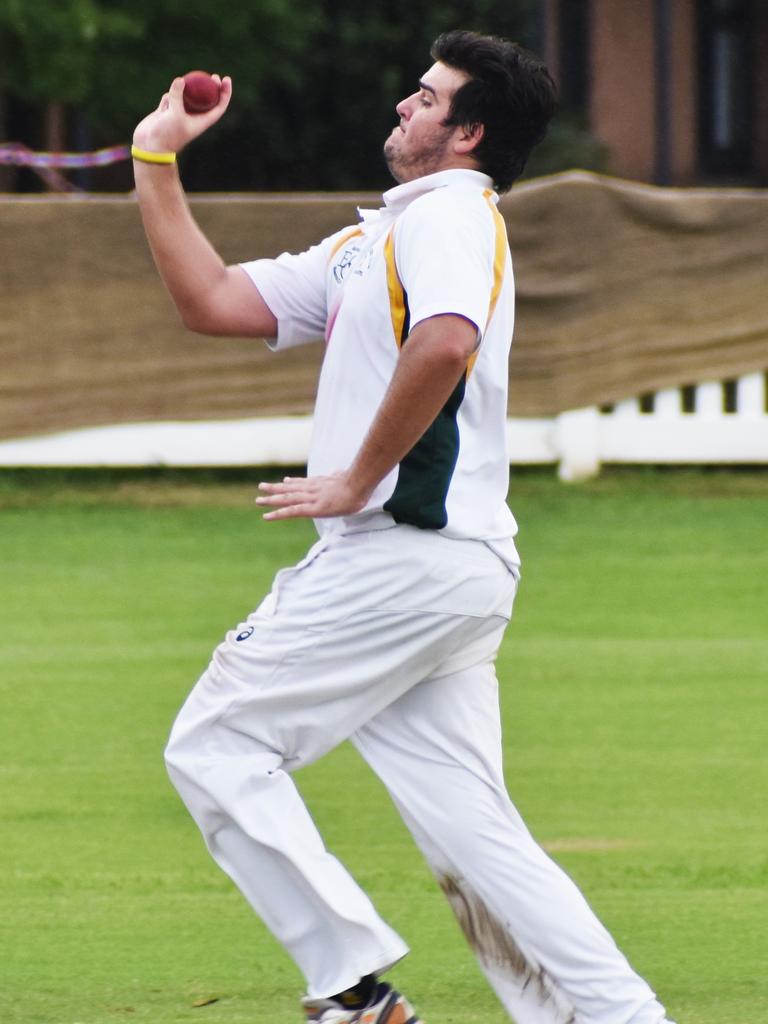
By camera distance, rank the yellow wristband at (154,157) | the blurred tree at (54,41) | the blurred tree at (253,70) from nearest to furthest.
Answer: the yellow wristband at (154,157), the blurred tree at (54,41), the blurred tree at (253,70)

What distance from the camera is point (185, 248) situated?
3750 mm


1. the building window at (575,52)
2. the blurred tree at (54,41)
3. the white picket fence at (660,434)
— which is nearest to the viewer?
the white picket fence at (660,434)

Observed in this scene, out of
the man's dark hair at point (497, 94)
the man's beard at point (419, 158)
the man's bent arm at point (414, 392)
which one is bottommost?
the man's bent arm at point (414, 392)

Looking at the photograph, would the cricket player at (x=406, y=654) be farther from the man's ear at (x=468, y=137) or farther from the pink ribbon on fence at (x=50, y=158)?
the pink ribbon on fence at (x=50, y=158)

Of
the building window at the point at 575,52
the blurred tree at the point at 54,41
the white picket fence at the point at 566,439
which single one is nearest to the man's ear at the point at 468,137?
the white picket fence at the point at 566,439

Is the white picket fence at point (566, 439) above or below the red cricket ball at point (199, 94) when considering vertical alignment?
below

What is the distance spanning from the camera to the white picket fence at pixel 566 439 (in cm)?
1184

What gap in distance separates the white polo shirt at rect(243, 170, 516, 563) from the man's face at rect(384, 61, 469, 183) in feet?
0.16

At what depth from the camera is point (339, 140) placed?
19.0m

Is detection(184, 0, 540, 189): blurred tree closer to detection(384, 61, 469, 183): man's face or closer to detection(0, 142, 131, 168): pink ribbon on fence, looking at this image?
detection(0, 142, 131, 168): pink ribbon on fence

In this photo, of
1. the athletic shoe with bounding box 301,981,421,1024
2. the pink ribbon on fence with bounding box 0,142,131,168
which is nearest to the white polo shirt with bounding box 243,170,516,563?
the athletic shoe with bounding box 301,981,421,1024

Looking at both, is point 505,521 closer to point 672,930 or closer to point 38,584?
point 672,930

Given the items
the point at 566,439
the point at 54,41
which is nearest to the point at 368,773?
the point at 566,439

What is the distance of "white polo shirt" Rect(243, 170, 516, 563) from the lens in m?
3.39
